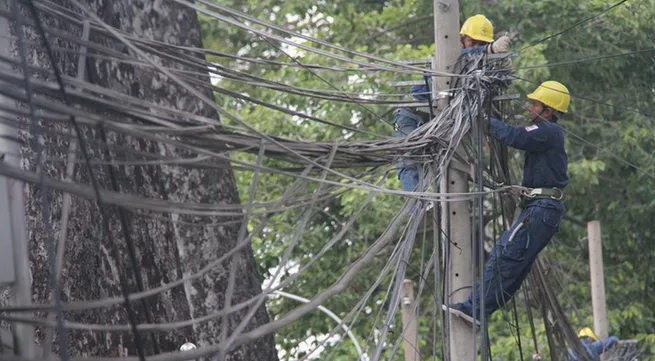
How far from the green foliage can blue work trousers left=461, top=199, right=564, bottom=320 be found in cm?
493

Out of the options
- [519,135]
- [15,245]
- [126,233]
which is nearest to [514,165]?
[519,135]

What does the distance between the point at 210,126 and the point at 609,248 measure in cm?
1054

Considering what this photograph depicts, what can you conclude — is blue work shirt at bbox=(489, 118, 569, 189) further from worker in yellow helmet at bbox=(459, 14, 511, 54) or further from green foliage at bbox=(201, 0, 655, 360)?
green foliage at bbox=(201, 0, 655, 360)

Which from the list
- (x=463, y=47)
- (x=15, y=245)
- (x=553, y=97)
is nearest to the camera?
(x=15, y=245)

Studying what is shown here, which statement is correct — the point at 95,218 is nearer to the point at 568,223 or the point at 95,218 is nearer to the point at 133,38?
the point at 133,38

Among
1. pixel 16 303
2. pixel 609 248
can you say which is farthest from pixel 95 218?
pixel 609 248

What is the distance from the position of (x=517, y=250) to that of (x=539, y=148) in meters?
0.64

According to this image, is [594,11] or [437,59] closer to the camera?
[437,59]

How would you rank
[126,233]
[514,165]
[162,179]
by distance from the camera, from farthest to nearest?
[514,165]
[162,179]
[126,233]

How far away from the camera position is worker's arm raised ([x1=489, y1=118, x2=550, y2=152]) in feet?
27.4

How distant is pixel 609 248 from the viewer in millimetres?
15391

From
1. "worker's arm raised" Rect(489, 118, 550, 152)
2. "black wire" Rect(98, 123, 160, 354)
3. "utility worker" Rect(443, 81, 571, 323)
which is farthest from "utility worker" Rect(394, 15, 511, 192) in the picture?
"black wire" Rect(98, 123, 160, 354)

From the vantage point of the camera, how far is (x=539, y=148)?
8484mm

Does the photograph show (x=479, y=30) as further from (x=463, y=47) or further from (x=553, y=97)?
(x=553, y=97)
